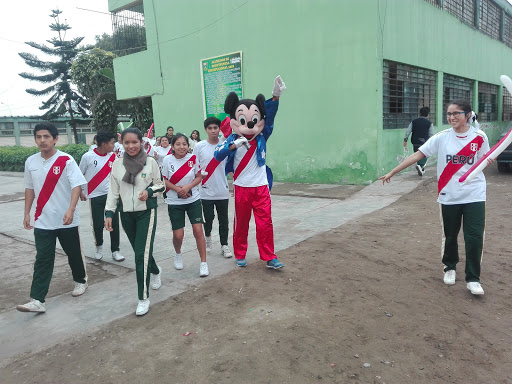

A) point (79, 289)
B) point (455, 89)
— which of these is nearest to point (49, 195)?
point (79, 289)

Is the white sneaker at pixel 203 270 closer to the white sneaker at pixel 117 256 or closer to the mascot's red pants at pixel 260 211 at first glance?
the mascot's red pants at pixel 260 211

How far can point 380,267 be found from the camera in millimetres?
4641

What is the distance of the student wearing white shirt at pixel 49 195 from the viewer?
3852mm

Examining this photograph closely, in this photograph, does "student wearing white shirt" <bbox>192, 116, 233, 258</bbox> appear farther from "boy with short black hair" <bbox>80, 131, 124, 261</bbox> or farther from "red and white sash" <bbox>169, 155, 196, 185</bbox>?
"boy with short black hair" <bbox>80, 131, 124, 261</bbox>

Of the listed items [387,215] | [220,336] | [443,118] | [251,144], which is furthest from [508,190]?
[220,336]

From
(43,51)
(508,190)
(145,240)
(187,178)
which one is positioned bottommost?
(508,190)

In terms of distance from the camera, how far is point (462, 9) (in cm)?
1428

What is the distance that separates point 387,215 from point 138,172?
15.4ft

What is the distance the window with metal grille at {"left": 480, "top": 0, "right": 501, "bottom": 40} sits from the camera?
53.8ft

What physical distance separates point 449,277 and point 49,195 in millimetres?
3865

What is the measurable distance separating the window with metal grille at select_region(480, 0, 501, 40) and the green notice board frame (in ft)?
34.3

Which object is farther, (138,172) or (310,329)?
(138,172)

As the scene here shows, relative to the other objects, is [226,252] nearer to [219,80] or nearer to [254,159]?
[254,159]

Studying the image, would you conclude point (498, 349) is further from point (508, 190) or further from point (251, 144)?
point (508, 190)
